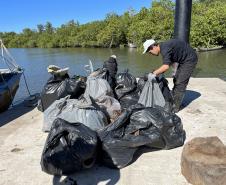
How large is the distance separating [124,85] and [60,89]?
107 cm

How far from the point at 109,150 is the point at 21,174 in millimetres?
923

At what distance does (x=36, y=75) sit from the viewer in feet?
56.0

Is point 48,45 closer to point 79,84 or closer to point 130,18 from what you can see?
point 130,18

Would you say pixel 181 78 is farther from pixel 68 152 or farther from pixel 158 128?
pixel 68 152


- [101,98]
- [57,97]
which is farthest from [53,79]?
[101,98]

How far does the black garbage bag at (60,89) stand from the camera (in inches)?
203

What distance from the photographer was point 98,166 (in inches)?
133

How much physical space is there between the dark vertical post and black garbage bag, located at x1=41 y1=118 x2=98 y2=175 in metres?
3.53

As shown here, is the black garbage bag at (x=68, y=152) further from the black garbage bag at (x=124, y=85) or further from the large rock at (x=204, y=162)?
the black garbage bag at (x=124, y=85)

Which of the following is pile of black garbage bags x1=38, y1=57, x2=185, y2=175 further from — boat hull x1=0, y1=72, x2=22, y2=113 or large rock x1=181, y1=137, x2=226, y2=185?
boat hull x1=0, y1=72, x2=22, y2=113

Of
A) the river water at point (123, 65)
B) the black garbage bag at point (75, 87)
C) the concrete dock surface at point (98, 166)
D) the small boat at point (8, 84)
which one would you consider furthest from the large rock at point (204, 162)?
the river water at point (123, 65)

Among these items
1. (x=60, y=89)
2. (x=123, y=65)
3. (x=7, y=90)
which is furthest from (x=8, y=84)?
(x=123, y=65)

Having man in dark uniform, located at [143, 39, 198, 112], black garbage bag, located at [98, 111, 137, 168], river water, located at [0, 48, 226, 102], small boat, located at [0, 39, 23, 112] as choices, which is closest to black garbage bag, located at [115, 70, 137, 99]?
man in dark uniform, located at [143, 39, 198, 112]

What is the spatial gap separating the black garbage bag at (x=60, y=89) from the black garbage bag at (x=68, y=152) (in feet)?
6.31
